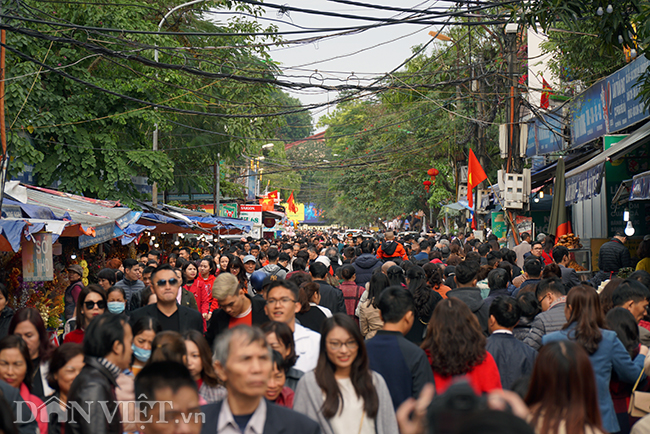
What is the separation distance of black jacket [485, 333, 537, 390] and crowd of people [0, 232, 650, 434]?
0.03ft

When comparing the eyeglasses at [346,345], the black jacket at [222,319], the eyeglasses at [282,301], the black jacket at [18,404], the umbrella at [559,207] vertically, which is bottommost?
the black jacket at [18,404]

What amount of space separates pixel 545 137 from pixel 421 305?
521 inches

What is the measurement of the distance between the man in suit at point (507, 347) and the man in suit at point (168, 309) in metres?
A: 2.76

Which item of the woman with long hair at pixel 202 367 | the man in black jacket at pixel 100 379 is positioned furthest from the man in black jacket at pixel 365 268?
the man in black jacket at pixel 100 379

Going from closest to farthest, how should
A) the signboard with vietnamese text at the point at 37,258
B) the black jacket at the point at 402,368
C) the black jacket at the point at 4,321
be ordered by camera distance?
1. the black jacket at the point at 402,368
2. the black jacket at the point at 4,321
3. the signboard with vietnamese text at the point at 37,258

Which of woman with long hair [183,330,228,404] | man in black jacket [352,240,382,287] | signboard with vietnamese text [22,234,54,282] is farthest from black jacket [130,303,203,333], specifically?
man in black jacket [352,240,382,287]

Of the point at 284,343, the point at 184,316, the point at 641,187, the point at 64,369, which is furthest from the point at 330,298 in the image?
the point at 641,187

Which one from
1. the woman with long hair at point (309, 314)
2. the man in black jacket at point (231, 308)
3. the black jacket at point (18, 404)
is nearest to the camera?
the black jacket at point (18, 404)

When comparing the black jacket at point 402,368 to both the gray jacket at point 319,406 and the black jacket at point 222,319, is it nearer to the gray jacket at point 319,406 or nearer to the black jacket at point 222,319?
the gray jacket at point 319,406

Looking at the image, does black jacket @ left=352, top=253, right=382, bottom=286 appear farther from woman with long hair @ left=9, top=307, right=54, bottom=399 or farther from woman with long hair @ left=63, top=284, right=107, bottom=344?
woman with long hair @ left=9, top=307, right=54, bottom=399

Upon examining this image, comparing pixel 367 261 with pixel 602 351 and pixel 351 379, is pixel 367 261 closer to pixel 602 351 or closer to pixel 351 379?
pixel 602 351

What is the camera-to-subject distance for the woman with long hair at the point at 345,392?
348cm

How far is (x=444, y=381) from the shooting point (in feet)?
14.3

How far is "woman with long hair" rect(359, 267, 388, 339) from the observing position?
738cm
